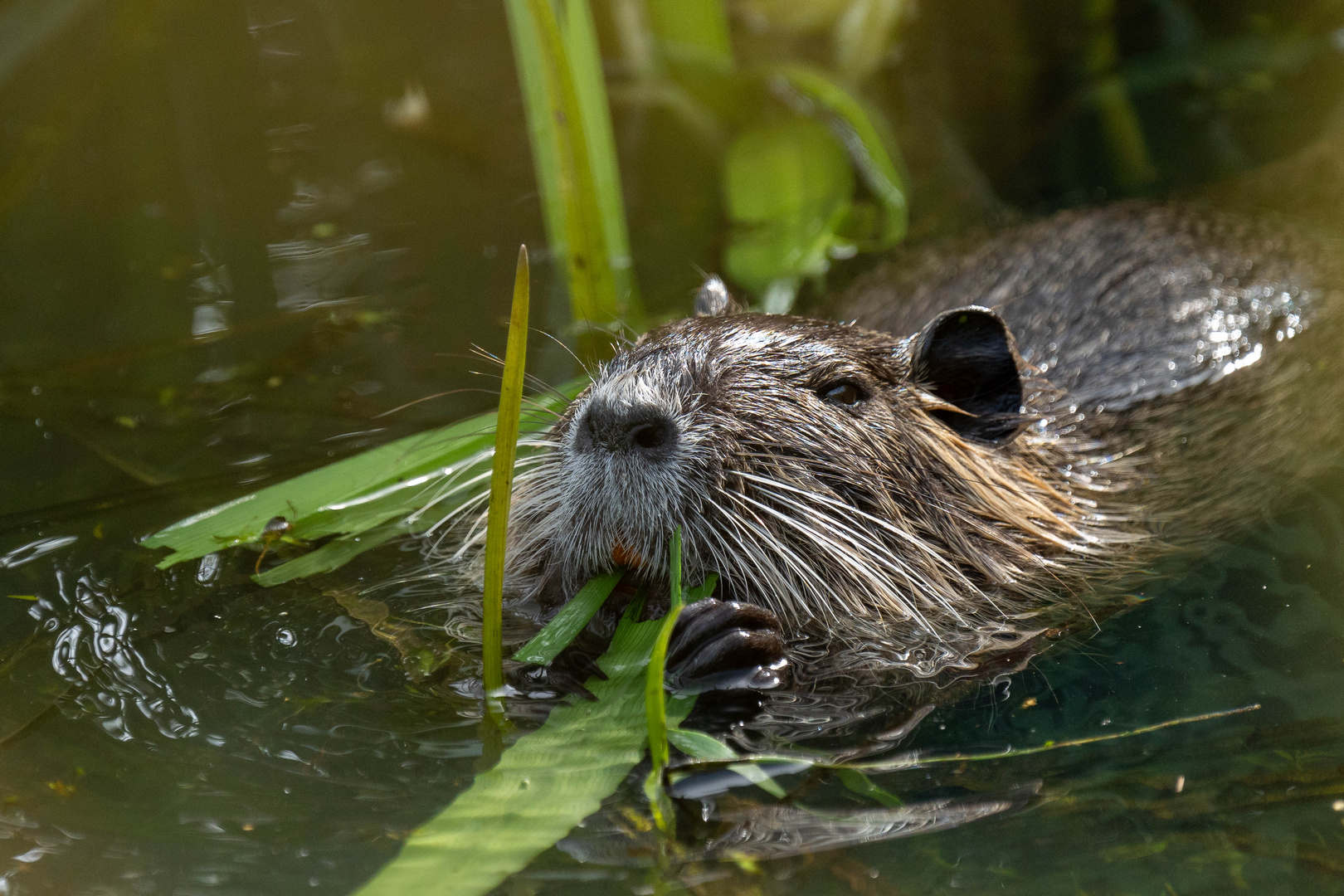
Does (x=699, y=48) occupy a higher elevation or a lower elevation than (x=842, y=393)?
higher

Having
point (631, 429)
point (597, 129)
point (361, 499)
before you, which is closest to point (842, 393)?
point (631, 429)

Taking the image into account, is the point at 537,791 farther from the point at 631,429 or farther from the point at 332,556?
the point at 332,556

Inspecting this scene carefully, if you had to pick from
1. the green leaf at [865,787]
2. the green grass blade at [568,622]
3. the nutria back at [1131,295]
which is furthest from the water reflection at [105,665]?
the nutria back at [1131,295]

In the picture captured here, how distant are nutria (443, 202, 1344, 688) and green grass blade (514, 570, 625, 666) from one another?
45mm

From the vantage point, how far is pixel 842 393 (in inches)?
115

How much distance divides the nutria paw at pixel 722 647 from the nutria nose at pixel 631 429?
34 cm

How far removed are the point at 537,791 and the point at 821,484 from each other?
99cm

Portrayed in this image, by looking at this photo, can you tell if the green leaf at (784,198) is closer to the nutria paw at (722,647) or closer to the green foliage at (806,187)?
the green foliage at (806,187)

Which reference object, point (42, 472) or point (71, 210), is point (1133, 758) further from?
point (71, 210)

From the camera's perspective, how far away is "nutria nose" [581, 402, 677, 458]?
8.18 ft

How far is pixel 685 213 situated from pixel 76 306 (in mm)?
2777

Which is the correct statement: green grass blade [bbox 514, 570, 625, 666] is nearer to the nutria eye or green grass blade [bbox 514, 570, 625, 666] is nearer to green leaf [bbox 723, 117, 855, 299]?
the nutria eye

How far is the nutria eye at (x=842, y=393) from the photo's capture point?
2895 millimetres

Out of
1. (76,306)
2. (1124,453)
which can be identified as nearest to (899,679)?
(1124,453)
